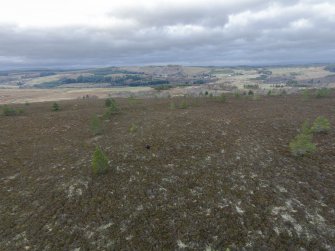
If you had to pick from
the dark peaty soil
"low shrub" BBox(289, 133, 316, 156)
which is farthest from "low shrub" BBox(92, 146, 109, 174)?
"low shrub" BBox(289, 133, 316, 156)

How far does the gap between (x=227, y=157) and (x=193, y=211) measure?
11567mm

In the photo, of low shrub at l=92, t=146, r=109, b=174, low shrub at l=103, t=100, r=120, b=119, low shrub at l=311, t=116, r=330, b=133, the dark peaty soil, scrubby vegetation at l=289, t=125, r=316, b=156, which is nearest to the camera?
the dark peaty soil

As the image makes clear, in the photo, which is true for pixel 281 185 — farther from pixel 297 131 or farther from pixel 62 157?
pixel 62 157

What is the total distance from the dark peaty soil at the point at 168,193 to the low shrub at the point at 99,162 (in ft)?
2.47

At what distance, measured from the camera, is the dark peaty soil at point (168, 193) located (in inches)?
671

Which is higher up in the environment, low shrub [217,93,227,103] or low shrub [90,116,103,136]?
low shrub [90,116,103,136]

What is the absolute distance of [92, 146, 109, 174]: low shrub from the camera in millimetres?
24156

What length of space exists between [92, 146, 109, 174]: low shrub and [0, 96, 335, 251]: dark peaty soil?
75 cm

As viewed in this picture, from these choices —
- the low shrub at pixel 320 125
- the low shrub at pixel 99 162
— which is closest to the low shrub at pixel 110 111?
the low shrub at pixel 99 162

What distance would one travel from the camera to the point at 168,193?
22.1 meters

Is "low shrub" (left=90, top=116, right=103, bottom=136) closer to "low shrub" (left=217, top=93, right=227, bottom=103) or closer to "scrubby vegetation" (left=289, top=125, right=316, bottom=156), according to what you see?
"scrubby vegetation" (left=289, top=125, right=316, bottom=156)

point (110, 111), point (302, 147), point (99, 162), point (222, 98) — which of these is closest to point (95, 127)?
point (110, 111)

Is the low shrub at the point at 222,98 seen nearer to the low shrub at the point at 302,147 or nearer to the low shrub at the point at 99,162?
the low shrub at the point at 302,147

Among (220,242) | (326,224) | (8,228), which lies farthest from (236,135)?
(8,228)
